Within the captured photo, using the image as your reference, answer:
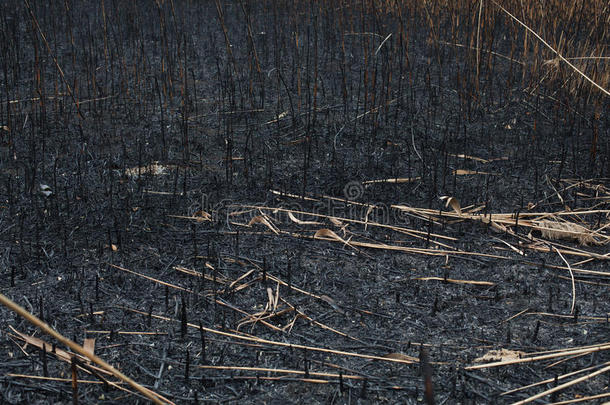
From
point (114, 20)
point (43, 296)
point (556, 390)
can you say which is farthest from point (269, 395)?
point (114, 20)

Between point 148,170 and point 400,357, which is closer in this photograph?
point 400,357

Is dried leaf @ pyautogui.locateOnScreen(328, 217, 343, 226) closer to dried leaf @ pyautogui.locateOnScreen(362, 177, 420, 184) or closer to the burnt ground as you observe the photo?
the burnt ground

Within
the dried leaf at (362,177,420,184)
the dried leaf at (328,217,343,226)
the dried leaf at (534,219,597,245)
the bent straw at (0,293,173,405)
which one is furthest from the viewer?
the dried leaf at (362,177,420,184)

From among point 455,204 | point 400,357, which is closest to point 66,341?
point 400,357

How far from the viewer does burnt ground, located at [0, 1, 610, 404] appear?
1928mm

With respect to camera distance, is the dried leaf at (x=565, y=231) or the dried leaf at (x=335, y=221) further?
the dried leaf at (x=335, y=221)

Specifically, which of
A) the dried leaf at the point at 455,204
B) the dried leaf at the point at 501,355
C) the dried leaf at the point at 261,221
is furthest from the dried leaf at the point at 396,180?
the dried leaf at the point at 501,355

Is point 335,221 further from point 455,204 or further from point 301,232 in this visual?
point 455,204

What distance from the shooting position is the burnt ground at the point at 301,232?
193cm

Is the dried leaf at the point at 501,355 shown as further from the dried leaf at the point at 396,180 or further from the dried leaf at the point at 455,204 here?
the dried leaf at the point at 396,180

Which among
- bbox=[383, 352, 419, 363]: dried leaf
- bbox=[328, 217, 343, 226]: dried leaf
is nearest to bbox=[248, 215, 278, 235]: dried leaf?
bbox=[328, 217, 343, 226]: dried leaf

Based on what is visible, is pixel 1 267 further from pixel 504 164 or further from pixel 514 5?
pixel 514 5

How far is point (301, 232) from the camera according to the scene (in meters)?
2.68

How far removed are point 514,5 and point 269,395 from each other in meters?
3.79
